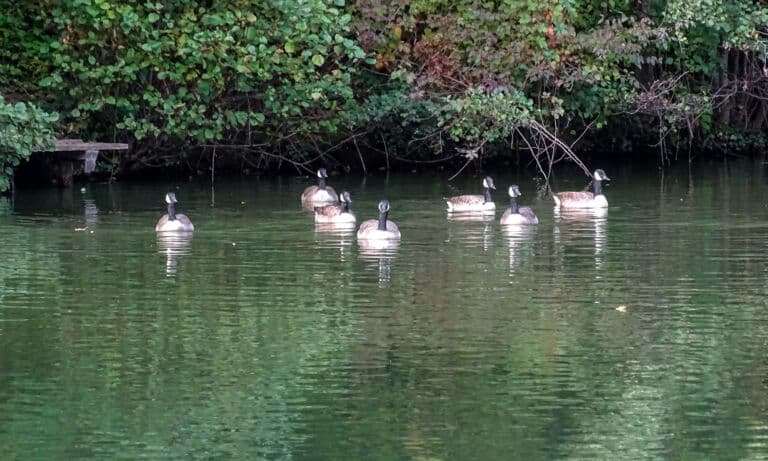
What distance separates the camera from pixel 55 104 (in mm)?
32938

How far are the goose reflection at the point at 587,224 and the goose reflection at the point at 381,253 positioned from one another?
2435 mm

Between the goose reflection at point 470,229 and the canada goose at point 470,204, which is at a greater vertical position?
the canada goose at point 470,204

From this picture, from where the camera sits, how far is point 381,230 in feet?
75.0

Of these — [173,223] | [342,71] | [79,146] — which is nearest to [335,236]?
[173,223]

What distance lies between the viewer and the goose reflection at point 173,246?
2038 cm

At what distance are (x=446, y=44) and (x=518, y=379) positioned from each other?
21111mm

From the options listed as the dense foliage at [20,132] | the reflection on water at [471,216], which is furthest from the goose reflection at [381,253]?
the dense foliage at [20,132]

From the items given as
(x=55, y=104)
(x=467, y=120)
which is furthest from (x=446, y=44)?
(x=55, y=104)

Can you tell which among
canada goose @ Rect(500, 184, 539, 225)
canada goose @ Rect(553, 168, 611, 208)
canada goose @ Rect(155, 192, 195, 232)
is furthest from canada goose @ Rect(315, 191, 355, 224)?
canada goose @ Rect(553, 168, 611, 208)

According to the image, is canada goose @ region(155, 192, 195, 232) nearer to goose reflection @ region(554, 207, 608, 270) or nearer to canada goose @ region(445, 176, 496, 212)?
canada goose @ region(445, 176, 496, 212)

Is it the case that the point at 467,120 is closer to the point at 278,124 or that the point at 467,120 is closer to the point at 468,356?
the point at 278,124

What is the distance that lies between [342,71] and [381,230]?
13.5 meters

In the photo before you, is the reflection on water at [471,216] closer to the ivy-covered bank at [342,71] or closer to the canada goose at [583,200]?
the canada goose at [583,200]

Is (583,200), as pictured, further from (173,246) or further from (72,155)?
(72,155)
